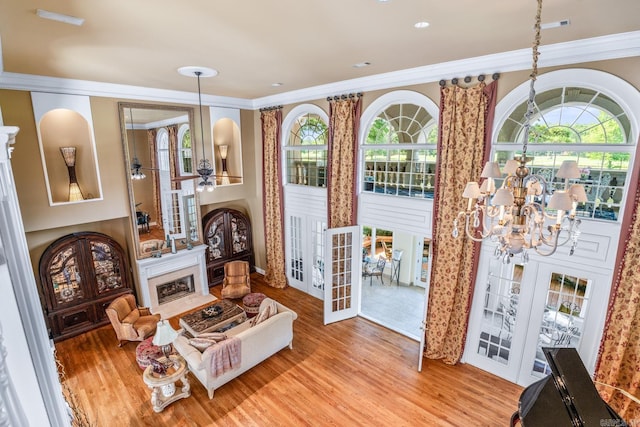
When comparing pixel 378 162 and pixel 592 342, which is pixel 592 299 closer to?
pixel 592 342

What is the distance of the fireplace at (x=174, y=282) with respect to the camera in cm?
641

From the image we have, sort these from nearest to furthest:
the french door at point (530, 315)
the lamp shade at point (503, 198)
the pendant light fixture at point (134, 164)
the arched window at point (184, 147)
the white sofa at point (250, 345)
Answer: the lamp shade at point (503, 198) → the french door at point (530, 315) → the white sofa at point (250, 345) → the pendant light fixture at point (134, 164) → the arched window at point (184, 147)

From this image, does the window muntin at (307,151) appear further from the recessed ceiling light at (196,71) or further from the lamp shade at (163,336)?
the lamp shade at (163,336)

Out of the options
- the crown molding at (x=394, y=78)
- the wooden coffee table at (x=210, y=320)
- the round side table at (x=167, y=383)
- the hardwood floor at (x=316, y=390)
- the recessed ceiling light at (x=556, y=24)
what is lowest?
the hardwood floor at (x=316, y=390)

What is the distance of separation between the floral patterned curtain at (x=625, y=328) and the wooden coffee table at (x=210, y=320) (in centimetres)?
537

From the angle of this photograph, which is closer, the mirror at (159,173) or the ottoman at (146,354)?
the ottoman at (146,354)

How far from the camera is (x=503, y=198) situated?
90.0 inches

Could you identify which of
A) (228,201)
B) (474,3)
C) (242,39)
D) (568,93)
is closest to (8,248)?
(242,39)

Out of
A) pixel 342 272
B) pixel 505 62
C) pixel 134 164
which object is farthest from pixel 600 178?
pixel 134 164

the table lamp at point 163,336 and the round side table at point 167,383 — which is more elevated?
the table lamp at point 163,336

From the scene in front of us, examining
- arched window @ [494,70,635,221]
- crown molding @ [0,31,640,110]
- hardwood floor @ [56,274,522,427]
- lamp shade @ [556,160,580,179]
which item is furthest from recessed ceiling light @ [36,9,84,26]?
arched window @ [494,70,635,221]

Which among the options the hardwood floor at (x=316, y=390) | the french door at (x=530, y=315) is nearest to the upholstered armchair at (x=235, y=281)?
the hardwood floor at (x=316, y=390)

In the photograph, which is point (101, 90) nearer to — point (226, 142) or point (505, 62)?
point (226, 142)

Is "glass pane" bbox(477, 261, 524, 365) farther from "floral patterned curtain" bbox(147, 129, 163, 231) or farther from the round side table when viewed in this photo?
"floral patterned curtain" bbox(147, 129, 163, 231)
